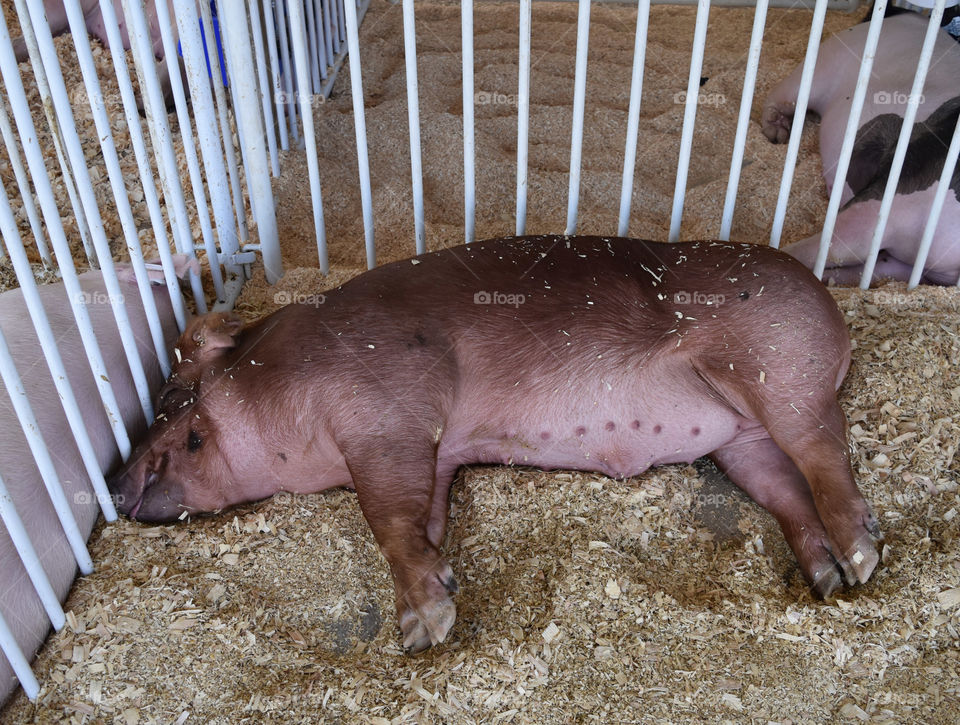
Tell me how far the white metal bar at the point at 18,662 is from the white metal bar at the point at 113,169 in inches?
26.5

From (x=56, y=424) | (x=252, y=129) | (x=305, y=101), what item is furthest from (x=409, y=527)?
(x=252, y=129)

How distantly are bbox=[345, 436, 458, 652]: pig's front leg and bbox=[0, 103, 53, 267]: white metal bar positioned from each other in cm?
180

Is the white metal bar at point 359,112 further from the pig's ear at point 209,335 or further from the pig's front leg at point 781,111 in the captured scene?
the pig's front leg at point 781,111

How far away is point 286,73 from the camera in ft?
13.4

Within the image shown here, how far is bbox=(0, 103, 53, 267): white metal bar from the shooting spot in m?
3.05

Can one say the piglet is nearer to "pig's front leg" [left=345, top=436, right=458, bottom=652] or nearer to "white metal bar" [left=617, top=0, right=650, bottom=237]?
"pig's front leg" [left=345, top=436, right=458, bottom=652]

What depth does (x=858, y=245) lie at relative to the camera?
11.1ft

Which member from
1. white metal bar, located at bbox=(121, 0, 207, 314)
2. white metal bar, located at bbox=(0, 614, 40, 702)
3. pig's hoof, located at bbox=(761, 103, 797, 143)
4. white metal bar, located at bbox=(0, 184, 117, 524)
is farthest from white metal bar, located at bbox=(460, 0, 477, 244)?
pig's hoof, located at bbox=(761, 103, 797, 143)

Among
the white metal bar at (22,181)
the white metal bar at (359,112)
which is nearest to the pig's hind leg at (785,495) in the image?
the white metal bar at (359,112)

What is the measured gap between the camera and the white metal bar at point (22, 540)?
1947 millimetres

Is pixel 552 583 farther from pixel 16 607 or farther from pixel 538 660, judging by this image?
pixel 16 607

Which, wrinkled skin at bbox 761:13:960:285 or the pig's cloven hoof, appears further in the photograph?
wrinkled skin at bbox 761:13:960:285

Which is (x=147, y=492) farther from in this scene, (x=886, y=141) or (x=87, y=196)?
(x=886, y=141)

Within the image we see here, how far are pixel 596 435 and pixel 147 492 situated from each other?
1.25 metres
